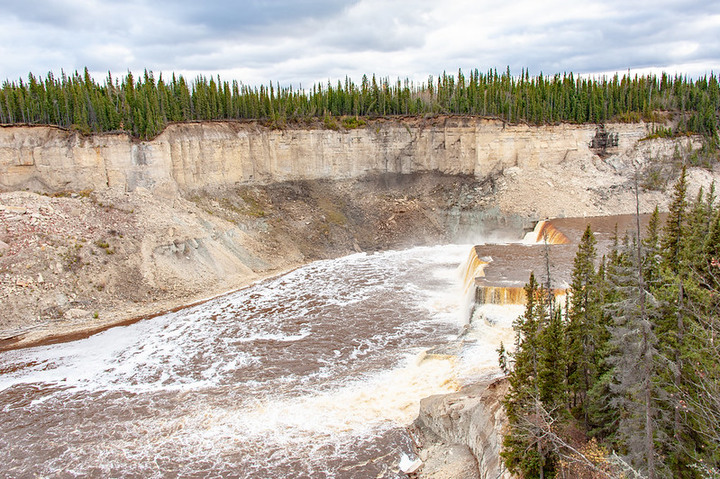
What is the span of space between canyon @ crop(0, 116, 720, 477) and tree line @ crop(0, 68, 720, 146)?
10.8 ft

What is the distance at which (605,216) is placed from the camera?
54.1 m

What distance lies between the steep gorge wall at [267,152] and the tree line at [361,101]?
84.7 inches

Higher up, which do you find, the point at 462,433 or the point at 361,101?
the point at 361,101

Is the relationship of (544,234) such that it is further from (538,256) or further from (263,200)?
(263,200)

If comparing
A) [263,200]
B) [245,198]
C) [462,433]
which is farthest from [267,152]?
[462,433]

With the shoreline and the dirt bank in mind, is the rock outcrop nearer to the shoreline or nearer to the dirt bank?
the shoreline

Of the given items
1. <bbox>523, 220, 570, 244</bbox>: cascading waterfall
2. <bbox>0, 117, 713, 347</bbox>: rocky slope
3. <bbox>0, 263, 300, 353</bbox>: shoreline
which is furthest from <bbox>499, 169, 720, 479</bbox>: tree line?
<bbox>0, 117, 713, 347</bbox>: rocky slope

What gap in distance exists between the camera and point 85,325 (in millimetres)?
32250

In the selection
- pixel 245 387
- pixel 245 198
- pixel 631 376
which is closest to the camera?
pixel 631 376

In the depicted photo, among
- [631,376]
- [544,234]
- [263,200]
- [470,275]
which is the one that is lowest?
[470,275]

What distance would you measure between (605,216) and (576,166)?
7.94 meters

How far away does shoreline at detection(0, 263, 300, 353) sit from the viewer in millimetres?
30250

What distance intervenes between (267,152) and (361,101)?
17.0 meters

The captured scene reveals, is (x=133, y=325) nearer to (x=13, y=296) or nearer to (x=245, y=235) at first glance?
(x=13, y=296)
